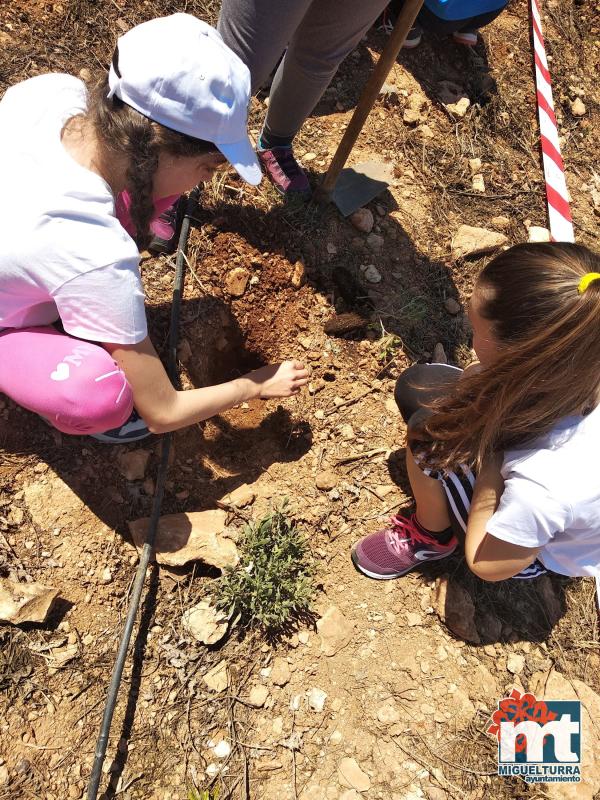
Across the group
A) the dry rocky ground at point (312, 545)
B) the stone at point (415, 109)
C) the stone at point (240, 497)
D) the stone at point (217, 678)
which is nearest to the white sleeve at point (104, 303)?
the dry rocky ground at point (312, 545)

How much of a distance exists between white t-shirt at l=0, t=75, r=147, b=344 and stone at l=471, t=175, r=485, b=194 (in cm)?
225

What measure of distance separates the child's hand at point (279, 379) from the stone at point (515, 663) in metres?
1.33

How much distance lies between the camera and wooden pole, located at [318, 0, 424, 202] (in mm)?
2004

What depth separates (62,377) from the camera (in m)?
1.57

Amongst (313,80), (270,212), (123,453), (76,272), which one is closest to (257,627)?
(123,453)

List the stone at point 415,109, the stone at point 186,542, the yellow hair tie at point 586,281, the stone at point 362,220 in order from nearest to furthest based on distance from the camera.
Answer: the yellow hair tie at point 586,281 < the stone at point 186,542 < the stone at point 362,220 < the stone at point 415,109

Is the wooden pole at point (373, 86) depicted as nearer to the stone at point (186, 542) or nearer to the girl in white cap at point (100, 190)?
the girl in white cap at point (100, 190)

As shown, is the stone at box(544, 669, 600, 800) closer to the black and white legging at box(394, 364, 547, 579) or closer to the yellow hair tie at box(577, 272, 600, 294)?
the black and white legging at box(394, 364, 547, 579)

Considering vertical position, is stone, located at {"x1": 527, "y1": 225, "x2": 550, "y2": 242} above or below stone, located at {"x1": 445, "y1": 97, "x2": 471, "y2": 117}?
below

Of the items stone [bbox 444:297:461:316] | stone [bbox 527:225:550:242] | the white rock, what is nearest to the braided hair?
stone [bbox 444:297:461:316]

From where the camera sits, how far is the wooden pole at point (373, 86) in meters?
2.00

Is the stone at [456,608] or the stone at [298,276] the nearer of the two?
the stone at [456,608]

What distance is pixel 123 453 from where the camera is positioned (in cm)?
211

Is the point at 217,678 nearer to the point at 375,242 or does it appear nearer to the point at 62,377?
the point at 62,377
